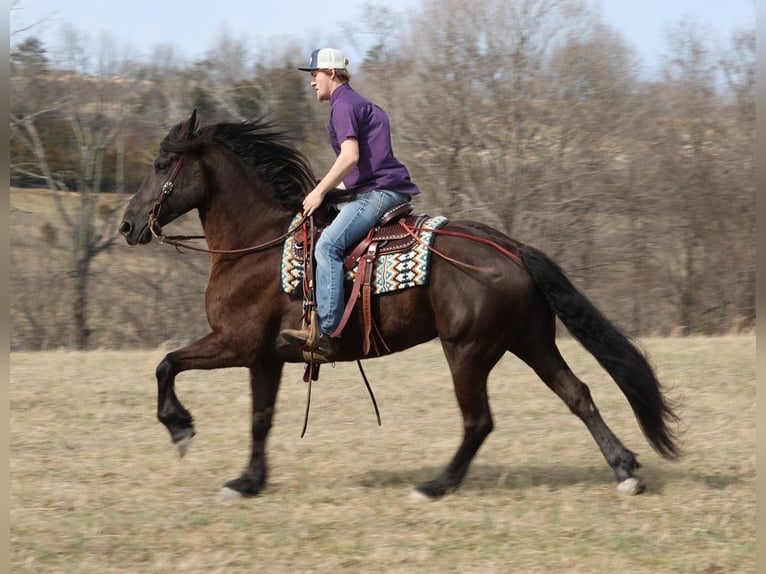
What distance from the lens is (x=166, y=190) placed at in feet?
22.7

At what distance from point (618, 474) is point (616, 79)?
18896mm

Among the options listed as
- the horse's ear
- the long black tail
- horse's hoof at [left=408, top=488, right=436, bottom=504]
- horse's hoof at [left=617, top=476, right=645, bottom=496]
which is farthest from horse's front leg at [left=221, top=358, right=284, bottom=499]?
horse's hoof at [left=617, top=476, right=645, bottom=496]

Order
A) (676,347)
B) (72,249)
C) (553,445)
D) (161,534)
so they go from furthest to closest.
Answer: (72,249)
(676,347)
(553,445)
(161,534)

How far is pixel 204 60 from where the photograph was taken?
30.5 metres

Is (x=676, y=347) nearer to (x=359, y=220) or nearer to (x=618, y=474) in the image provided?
(x=618, y=474)

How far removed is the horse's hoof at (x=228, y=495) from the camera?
21.8 ft

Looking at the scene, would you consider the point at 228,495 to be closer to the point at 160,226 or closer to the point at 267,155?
the point at 160,226

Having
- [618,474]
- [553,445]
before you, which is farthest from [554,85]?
[618,474]

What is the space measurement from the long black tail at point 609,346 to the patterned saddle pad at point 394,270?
67cm

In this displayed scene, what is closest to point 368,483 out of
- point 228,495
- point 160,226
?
point 228,495

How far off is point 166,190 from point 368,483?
96.7 inches

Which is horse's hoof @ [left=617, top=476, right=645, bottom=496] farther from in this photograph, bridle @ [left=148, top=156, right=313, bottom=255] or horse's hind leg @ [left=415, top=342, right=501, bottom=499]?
bridle @ [left=148, top=156, right=313, bottom=255]

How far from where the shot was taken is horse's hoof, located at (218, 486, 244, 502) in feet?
21.8

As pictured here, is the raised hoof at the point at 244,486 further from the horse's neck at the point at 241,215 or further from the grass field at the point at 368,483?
the horse's neck at the point at 241,215
